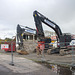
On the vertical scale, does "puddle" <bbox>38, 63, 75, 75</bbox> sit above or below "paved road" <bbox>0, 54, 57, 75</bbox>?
below

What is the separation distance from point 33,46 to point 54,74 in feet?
52.6

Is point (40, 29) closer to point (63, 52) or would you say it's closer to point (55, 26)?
point (55, 26)

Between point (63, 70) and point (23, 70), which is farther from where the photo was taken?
point (63, 70)

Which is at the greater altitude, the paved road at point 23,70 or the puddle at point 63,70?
the paved road at point 23,70

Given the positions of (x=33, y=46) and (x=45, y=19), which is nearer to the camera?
(x=45, y=19)

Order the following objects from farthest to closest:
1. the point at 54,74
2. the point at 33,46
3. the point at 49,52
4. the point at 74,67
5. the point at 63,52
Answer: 1. the point at 33,46
2. the point at 49,52
3. the point at 63,52
4. the point at 74,67
5. the point at 54,74

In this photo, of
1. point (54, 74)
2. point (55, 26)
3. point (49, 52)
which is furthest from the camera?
point (55, 26)

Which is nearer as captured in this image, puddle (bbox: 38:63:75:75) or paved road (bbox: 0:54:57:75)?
paved road (bbox: 0:54:57:75)

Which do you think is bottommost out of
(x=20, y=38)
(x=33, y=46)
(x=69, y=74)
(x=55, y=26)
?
(x=69, y=74)

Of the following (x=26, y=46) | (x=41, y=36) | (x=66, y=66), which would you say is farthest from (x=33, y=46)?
(x=66, y=66)

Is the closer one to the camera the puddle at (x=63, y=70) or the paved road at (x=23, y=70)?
the paved road at (x=23, y=70)

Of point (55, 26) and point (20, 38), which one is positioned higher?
point (55, 26)

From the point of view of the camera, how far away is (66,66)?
27.4ft

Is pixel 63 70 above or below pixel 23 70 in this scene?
below
